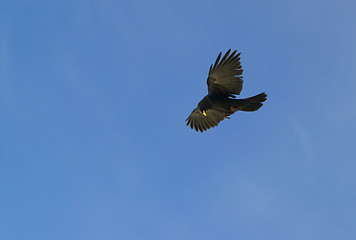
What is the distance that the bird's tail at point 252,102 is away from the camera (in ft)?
43.2

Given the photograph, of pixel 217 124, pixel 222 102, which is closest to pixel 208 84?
pixel 222 102

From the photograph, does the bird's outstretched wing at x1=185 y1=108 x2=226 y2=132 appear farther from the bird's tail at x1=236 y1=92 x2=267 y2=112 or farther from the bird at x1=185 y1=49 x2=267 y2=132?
the bird's tail at x1=236 y1=92 x2=267 y2=112

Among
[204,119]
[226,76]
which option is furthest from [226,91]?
[204,119]

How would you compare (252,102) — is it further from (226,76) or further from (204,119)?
(204,119)

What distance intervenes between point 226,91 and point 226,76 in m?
0.68

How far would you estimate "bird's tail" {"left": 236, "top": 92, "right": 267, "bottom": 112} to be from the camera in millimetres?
13164

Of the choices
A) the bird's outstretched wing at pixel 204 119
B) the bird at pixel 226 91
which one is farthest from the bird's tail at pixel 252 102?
the bird's outstretched wing at pixel 204 119

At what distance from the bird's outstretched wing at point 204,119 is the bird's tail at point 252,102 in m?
1.39

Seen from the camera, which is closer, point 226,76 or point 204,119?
point 226,76

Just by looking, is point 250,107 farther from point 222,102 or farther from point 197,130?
point 197,130

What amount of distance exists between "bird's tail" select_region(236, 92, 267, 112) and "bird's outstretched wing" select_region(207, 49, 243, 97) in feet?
1.36

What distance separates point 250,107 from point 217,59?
203cm

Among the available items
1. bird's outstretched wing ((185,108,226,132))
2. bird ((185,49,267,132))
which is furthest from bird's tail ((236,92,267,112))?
bird's outstretched wing ((185,108,226,132))

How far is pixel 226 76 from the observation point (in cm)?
1313
